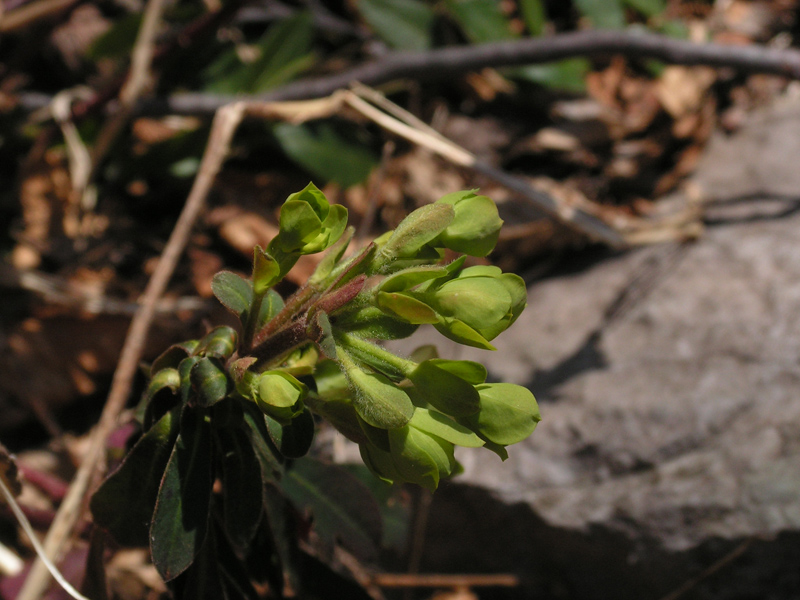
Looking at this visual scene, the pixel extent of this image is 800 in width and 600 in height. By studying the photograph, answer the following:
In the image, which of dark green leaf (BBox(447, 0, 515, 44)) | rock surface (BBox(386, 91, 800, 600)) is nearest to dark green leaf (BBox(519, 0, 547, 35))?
dark green leaf (BBox(447, 0, 515, 44))

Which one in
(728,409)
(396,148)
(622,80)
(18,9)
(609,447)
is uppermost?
(18,9)

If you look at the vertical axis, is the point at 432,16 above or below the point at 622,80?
above

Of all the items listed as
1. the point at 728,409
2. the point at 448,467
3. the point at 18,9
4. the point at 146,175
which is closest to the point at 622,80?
the point at 728,409

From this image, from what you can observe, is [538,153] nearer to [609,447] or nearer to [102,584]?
[609,447]

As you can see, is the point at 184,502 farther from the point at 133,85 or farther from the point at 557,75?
the point at 557,75

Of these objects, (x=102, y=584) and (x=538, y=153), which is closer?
(x=102, y=584)

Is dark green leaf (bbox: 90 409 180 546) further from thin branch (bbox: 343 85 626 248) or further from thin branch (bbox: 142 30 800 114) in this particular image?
thin branch (bbox: 142 30 800 114)
